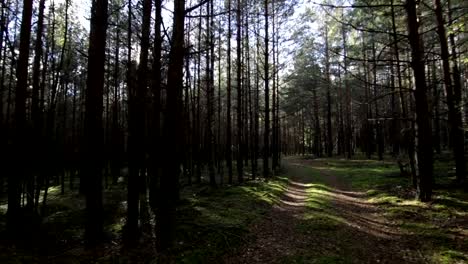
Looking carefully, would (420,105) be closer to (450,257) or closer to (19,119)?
(450,257)


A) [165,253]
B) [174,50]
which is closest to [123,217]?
[165,253]

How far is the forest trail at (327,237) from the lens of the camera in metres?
6.64

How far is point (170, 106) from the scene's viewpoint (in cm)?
630

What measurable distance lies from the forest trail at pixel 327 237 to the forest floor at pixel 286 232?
0.02 m

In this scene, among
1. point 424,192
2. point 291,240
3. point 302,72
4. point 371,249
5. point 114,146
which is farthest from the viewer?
point 302,72

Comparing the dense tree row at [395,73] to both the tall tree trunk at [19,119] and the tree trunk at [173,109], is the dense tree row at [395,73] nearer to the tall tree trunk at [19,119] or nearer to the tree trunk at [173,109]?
the tree trunk at [173,109]

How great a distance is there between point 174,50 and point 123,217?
249 inches

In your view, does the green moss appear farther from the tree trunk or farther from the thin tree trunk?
the thin tree trunk

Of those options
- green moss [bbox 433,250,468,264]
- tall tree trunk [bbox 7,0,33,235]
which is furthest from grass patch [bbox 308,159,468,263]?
tall tree trunk [bbox 7,0,33,235]

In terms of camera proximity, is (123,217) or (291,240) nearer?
(291,240)

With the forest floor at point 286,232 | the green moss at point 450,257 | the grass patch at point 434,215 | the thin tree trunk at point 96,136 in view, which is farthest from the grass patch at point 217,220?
the green moss at point 450,257

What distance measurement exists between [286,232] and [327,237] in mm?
1069

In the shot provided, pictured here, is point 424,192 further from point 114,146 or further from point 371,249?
point 114,146

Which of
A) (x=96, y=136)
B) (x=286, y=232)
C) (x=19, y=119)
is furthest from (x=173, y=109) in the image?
(x=19, y=119)
